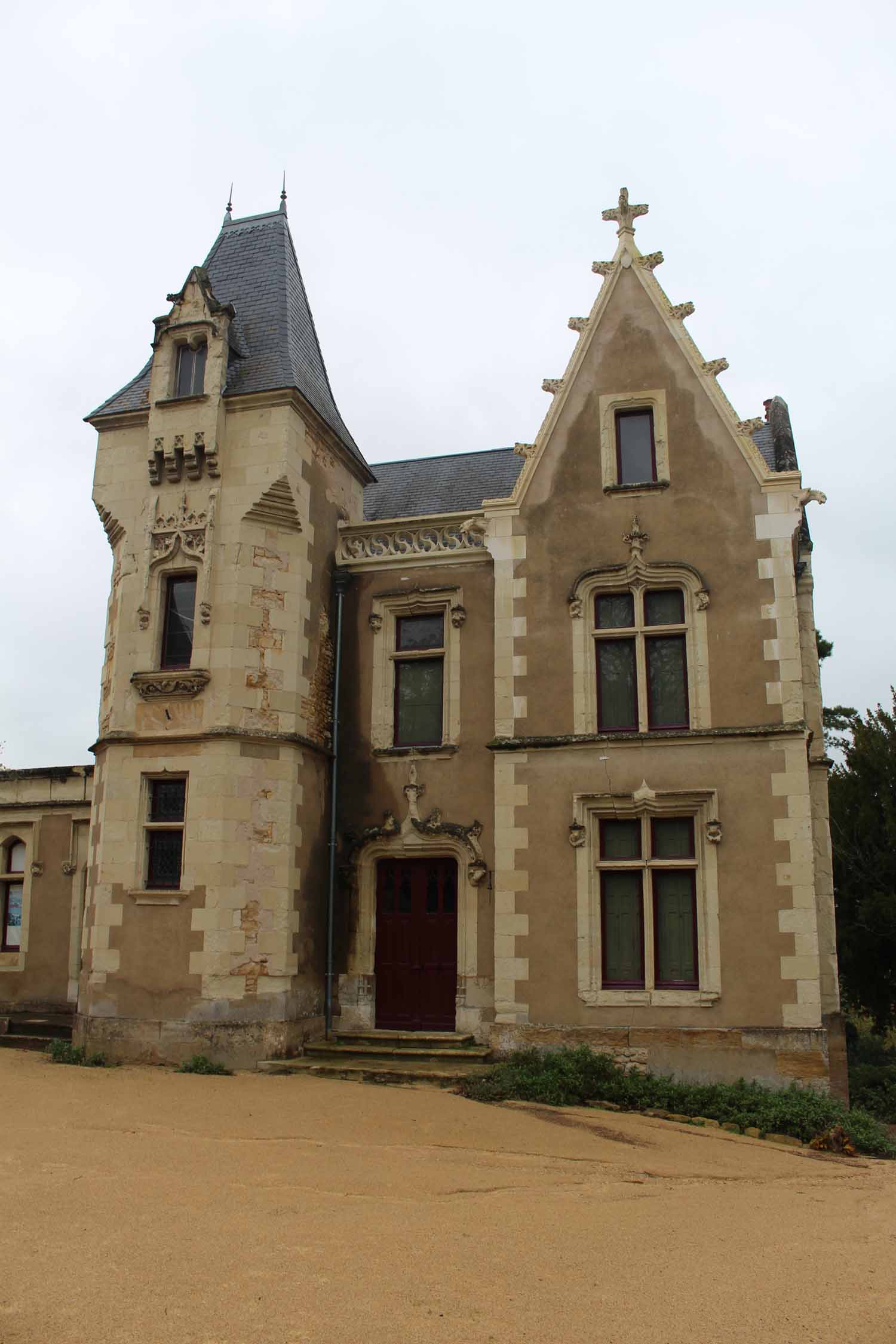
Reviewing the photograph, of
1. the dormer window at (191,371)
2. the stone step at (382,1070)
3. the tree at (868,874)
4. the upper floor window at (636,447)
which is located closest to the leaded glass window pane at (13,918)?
the stone step at (382,1070)

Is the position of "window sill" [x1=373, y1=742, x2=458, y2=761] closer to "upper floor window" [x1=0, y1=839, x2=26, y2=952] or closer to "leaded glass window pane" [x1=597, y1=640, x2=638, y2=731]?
"leaded glass window pane" [x1=597, y1=640, x2=638, y2=731]

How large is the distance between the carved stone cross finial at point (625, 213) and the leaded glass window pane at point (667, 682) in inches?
241

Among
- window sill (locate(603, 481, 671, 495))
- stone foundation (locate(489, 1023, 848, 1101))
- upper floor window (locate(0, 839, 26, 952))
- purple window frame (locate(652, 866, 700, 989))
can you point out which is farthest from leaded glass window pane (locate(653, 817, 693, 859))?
upper floor window (locate(0, 839, 26, 952))

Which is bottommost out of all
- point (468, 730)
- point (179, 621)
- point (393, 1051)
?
point (393, 1051)

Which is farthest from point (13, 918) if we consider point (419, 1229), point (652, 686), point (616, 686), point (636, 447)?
point (419, 1229)

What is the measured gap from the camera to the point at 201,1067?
43.3ft

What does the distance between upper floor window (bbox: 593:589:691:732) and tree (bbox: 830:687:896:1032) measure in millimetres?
6775

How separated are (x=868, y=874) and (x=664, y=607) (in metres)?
7.69

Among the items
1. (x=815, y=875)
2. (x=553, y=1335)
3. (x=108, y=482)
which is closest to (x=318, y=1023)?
(x=815, y=875)

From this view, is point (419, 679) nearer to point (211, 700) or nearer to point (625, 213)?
point (211, 700)

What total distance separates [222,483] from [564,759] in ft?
20.0

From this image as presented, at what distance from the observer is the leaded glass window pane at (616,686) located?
14.4 meters

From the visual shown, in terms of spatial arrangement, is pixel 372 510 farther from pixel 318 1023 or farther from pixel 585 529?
pixel 318 1023

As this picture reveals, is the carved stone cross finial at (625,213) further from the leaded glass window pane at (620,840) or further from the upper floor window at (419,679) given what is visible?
the leaded glass window pane at (620,840)
